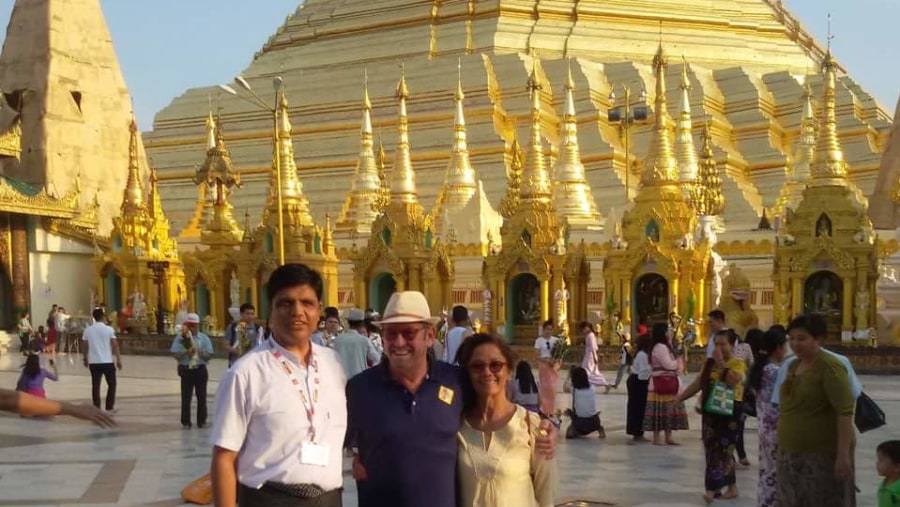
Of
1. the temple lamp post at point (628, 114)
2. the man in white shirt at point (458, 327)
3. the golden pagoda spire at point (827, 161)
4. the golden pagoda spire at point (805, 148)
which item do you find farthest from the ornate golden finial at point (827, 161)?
the man in white shirt at point (458, 327)

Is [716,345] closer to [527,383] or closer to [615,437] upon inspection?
[527,383]

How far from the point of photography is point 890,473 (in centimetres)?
556

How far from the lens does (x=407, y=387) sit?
169 inches

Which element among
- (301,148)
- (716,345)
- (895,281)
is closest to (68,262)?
(301,148)

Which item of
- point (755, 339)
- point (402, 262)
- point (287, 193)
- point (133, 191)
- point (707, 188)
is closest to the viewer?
point (755, 339)

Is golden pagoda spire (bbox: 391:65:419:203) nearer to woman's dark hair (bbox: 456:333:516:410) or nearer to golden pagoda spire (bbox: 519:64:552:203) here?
→ golden pagoda spire (bbox: 519:64:552:203)

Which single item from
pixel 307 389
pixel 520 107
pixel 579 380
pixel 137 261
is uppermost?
pixel 520 107

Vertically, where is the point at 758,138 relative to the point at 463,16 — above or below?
below

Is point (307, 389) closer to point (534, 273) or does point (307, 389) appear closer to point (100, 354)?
point (100, 354)

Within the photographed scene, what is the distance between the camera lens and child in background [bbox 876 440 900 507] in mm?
5453

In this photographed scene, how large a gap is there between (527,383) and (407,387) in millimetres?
3050

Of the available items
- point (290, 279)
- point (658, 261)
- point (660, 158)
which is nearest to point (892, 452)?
point (290, 279)

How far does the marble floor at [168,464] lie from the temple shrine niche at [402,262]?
1325 cm

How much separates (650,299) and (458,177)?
1058cm
